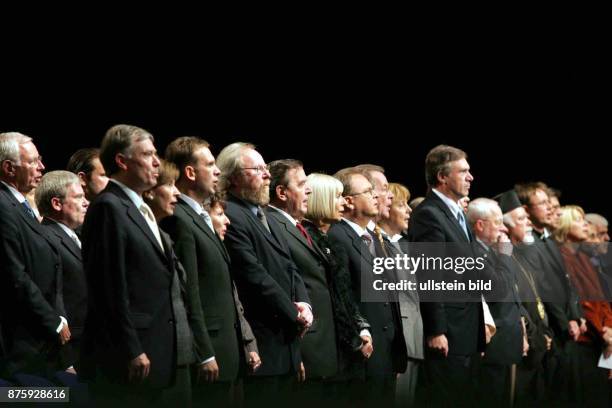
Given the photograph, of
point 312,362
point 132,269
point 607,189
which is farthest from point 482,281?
point 607,189

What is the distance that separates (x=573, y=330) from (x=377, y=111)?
8.34 feet

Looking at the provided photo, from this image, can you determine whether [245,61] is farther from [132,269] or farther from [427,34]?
[132,269]

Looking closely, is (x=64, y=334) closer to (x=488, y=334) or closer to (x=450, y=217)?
(x=450, y=217)

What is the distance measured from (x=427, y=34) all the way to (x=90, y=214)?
557 centimetres

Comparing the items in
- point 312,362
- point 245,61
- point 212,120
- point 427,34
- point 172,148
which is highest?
point 427,34

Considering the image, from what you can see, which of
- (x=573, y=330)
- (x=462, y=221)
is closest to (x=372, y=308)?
(x=462, y=221)

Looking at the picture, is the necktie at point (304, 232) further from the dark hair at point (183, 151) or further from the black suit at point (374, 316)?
the dark hair at point (183, 151)

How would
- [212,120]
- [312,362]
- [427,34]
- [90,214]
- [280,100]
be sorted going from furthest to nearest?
1. [427,34]
2. [280,100]
3. [212,120]
4. [312,362]
5. [90,214]

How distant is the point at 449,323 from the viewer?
6.00 meters

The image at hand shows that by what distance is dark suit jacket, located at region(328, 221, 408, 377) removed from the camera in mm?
5664

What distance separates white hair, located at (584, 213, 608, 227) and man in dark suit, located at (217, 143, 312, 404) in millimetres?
4461

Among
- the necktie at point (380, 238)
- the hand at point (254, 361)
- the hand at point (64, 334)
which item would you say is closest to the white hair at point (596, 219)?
the necktie at point (380, 238)

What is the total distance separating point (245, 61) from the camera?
8.26 metres

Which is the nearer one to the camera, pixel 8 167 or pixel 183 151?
pixel 8 167
